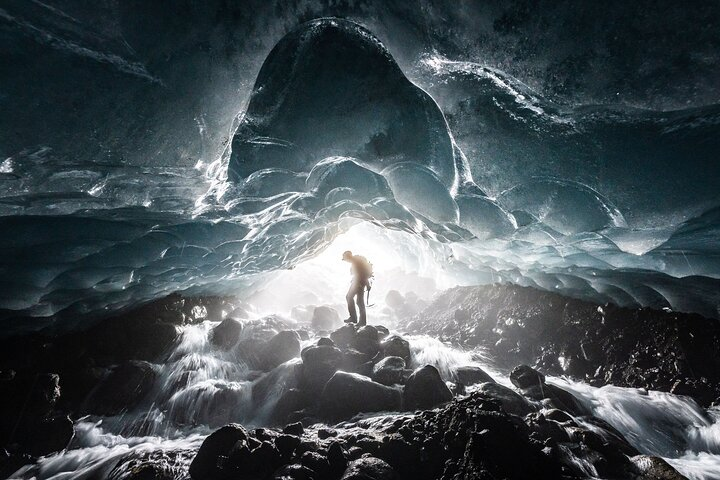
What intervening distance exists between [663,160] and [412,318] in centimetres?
1462

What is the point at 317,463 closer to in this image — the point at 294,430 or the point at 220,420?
the point at 294,430

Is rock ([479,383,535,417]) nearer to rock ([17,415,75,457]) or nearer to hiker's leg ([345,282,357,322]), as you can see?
hiker's leg ([345,282,357,322])

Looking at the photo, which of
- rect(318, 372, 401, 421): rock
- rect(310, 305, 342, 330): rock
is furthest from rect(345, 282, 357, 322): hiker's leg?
rect(310, 305, 342, 330): rock

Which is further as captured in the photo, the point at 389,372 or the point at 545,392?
the point at 389,372

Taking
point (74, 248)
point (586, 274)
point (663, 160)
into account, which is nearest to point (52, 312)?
point (74, 248)

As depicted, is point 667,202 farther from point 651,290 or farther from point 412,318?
point 412,318

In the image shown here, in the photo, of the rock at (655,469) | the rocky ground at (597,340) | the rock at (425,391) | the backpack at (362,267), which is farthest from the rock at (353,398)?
the rocky ground at (597,340)

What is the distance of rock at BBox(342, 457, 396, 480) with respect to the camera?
11.9 ft

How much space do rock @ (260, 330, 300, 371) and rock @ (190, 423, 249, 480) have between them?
5208mm

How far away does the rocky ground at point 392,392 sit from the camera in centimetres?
398

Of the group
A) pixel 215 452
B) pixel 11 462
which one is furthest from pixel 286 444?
pixel 11 462

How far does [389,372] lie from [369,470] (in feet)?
11.8

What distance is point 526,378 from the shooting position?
717 centimetres

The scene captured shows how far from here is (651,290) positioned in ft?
22.3
